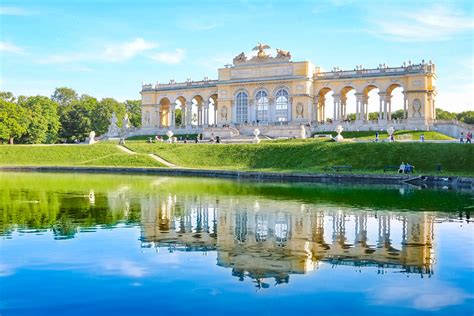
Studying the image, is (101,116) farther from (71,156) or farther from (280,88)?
(71,156)

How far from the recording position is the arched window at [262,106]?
79.4 metres

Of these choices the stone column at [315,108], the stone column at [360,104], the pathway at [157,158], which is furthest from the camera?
the stone column at [315,108]

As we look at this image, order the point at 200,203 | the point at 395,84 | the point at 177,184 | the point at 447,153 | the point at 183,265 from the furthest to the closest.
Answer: the point at 395,84
the point at 447,153
the point at 177,184
the point at 200,203
the point at 183,265

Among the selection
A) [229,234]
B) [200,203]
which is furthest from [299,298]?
[200,203]

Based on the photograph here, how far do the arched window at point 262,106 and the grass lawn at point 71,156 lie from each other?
951 inches

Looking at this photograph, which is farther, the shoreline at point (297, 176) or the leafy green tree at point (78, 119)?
the leafy green tree at point (78, 119)

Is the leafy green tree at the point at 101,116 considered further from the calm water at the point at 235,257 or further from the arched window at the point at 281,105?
the calm water at the point at 235,257

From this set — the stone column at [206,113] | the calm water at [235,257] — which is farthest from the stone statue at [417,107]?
the calm water at [235,257]

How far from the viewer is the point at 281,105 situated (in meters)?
78.4

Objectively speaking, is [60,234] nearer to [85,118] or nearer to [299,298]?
[299,298]

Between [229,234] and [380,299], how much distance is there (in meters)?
7.22

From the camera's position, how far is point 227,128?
240 ft

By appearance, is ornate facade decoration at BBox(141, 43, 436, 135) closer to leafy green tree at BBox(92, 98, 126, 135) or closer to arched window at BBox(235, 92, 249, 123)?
arched window at BBox(235, 92, 249, 123)

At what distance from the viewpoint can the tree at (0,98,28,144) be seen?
8056cm
